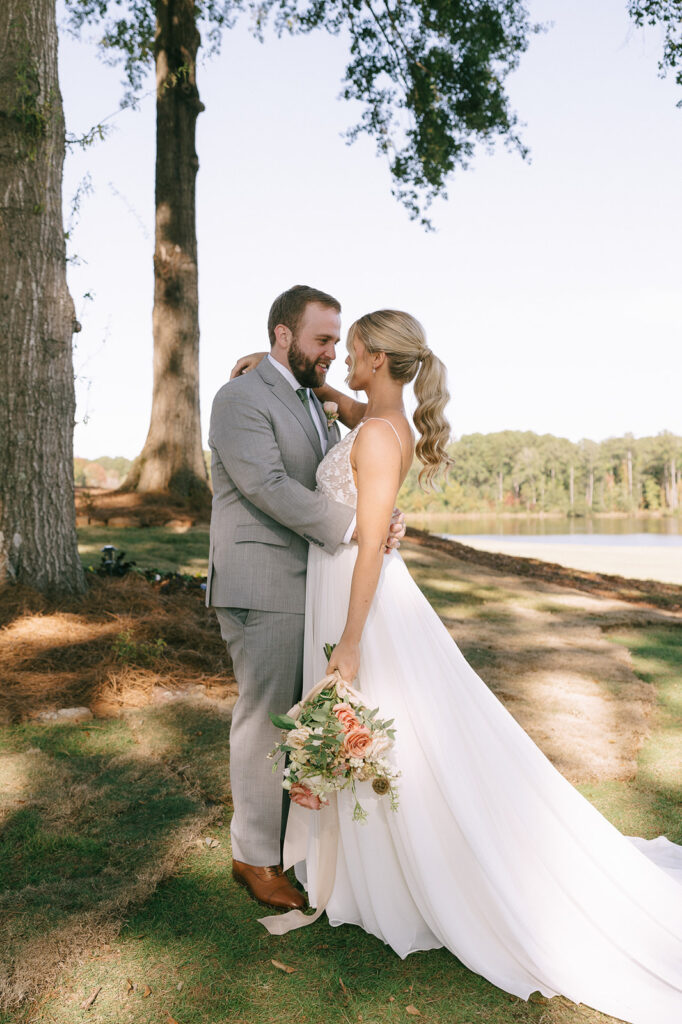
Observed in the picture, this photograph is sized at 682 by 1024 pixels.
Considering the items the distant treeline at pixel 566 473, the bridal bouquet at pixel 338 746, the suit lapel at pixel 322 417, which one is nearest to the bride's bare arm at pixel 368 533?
the bridal bouquet at pixel 338 746

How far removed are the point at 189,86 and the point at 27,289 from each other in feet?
26.5

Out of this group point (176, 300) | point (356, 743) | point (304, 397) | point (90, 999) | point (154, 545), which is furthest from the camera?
point (176, 300)

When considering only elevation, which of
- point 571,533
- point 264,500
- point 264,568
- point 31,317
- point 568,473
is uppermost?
point 568,473

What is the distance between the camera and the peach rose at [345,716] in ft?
8.80

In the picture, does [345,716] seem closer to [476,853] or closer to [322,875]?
[476,853]

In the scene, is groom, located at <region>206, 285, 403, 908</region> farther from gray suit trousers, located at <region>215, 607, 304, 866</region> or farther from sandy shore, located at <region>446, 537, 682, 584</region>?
sandy shore, located at <region>446, 537, 682, 584</region>

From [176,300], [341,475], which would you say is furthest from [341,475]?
[176,300]

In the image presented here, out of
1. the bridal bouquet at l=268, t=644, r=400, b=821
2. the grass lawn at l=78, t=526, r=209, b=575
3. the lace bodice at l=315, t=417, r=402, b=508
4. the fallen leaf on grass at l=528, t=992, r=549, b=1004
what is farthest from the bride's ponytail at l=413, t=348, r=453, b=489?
the grass lawn at l=78, t=526, r=209, b=575

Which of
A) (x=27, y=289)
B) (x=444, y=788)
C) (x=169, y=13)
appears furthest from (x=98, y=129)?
(x=169, y=13)

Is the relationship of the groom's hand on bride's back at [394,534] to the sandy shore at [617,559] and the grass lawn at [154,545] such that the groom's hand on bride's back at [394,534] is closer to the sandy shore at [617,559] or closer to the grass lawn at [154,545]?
the grass lawn at [154,545]

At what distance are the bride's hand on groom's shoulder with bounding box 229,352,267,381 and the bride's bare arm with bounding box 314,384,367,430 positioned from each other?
358mm

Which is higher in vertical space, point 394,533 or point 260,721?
point 394,533

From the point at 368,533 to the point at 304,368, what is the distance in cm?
88

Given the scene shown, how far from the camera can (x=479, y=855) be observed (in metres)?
2.71
